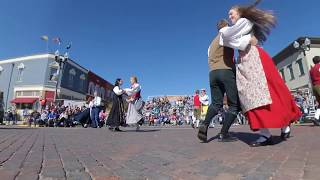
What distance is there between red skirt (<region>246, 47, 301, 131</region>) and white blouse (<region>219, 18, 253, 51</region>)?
282 millimetres

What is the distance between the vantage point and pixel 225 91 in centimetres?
527

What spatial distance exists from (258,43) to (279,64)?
43.1 m

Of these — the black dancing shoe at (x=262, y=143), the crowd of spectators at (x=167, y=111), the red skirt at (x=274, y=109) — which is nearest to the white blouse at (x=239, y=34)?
the red skirt at (x=274, y=109)

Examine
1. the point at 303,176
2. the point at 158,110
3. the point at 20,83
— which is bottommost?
the point at 303,176

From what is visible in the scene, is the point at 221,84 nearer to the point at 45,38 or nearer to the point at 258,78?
the point at 258,78

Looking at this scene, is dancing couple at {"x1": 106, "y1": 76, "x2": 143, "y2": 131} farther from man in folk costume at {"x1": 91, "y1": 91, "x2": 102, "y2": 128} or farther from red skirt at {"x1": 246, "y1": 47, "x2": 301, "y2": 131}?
red skirt at {"x1": 246, "y1": 47, "x2": 301, "y2": 131}

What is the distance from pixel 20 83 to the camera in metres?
49.1

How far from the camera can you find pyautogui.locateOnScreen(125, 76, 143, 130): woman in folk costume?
36.2ft

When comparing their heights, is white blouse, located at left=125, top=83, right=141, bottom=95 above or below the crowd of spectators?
below

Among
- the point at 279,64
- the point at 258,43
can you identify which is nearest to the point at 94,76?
the point at 279,64

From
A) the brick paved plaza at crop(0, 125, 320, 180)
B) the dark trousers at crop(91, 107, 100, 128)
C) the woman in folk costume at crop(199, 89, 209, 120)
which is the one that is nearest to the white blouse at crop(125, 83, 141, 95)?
the woman in folk costume at crop(199, 89, 209, 120)

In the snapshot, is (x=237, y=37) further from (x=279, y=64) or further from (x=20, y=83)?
(x=20, y=83)

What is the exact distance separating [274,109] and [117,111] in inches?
287

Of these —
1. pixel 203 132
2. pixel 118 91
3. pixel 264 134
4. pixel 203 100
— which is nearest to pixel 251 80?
pixel 264 134
